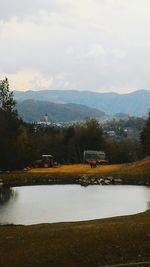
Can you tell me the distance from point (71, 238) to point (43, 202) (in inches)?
984

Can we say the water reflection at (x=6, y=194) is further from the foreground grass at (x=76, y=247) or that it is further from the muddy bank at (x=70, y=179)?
the foreground grass at (x=76, y=247)

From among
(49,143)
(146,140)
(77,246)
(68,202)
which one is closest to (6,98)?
(49,143)

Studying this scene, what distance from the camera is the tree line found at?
81.3 m

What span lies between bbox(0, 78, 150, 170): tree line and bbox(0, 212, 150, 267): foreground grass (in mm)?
56153

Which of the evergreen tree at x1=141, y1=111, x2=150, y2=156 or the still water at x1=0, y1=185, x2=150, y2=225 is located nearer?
the still water at x1=0, y1=185, x2=150, y2=225

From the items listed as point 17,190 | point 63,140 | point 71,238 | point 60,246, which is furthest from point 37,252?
point 63,140

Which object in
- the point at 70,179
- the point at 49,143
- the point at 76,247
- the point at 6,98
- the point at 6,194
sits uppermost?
the point at 6,98

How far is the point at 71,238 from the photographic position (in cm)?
2047

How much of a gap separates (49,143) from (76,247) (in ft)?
337

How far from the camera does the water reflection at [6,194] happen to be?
159ft

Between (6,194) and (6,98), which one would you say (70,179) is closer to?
(6,194)

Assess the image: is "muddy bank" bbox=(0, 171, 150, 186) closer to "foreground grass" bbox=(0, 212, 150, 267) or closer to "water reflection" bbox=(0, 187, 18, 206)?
"water reflection" bbox=(0, 187, 18, 206)

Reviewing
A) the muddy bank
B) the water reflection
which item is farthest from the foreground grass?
the muddy bank

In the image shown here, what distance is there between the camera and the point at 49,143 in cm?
12138
